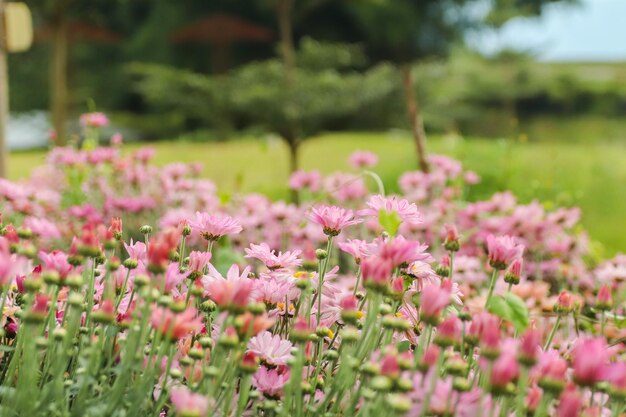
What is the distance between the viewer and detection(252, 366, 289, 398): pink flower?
1.06 meters

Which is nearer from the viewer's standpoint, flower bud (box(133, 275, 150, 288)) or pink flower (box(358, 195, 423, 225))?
flower bud (box(133, 275, 150, 288))

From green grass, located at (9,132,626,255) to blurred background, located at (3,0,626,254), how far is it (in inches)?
0.9

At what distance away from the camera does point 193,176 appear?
3.19m

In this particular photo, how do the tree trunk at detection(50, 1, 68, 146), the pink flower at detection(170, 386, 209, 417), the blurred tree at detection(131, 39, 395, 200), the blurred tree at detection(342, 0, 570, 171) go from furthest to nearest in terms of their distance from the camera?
the blurred tree at detection(342, 0, 570, 171) < the tree trunk at detection(50, 1, 68, 146) < the blurred tree at detection(131, 39, 395, 200) < the pink flower at detection(170, 386, 209, 417)

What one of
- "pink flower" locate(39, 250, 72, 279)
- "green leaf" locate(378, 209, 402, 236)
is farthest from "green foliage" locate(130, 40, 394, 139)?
"pink flower" locate(39, 250, 72, 279)

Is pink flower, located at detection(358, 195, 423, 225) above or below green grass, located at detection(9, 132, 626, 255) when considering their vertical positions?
below

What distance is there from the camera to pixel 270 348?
43.3 inches

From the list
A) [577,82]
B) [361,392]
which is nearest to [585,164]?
[361,392]

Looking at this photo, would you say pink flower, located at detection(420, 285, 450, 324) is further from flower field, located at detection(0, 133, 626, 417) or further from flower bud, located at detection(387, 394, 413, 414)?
flower bud, located at detection(387, 394, 413, 414)

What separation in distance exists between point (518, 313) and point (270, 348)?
1.21 feet

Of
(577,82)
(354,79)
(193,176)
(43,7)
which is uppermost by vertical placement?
(577,82)

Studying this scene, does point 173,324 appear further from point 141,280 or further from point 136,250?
point 136,250

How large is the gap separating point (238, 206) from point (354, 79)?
3366mm

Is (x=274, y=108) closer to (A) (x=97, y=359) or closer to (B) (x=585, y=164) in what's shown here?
(B) (x=585, y=164)
